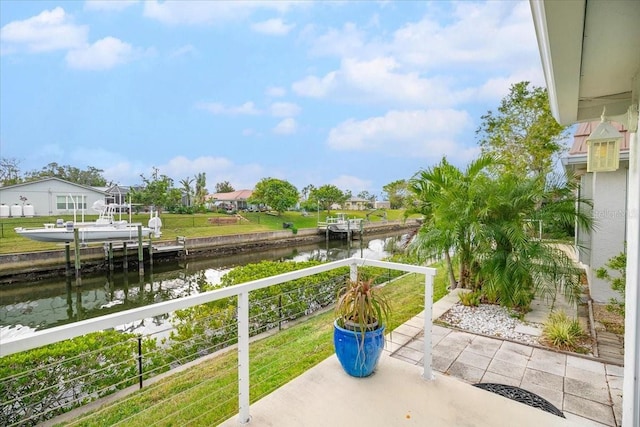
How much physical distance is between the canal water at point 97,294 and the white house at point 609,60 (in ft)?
15.9

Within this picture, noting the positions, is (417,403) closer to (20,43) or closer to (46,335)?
(46,335)

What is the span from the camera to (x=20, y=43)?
23953mm

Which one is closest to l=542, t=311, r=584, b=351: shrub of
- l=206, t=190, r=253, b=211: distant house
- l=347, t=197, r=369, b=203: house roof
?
l=206, t=190, r=253, b=211: distant house

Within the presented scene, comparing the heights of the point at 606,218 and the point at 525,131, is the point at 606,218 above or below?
below

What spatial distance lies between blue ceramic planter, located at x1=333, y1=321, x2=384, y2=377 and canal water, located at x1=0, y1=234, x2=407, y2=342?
447 cm

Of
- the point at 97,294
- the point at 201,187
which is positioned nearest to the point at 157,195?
the point at 201,187

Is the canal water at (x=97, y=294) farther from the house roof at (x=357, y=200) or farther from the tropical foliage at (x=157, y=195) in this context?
the house roof at (x=357, y=200)

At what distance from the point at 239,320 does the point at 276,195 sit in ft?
95.5

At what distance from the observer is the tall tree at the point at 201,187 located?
3723 centimetres

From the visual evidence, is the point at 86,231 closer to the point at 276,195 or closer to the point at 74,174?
the point at 276,195

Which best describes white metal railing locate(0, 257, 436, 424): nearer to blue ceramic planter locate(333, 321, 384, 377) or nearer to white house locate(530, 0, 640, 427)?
blue ceramic planter locate(333, 321, 384, 377)

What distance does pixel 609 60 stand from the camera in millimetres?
1917

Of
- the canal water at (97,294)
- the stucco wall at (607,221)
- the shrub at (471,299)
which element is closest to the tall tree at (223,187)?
the canal water at (97,294)

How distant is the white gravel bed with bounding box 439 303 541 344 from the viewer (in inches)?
147
